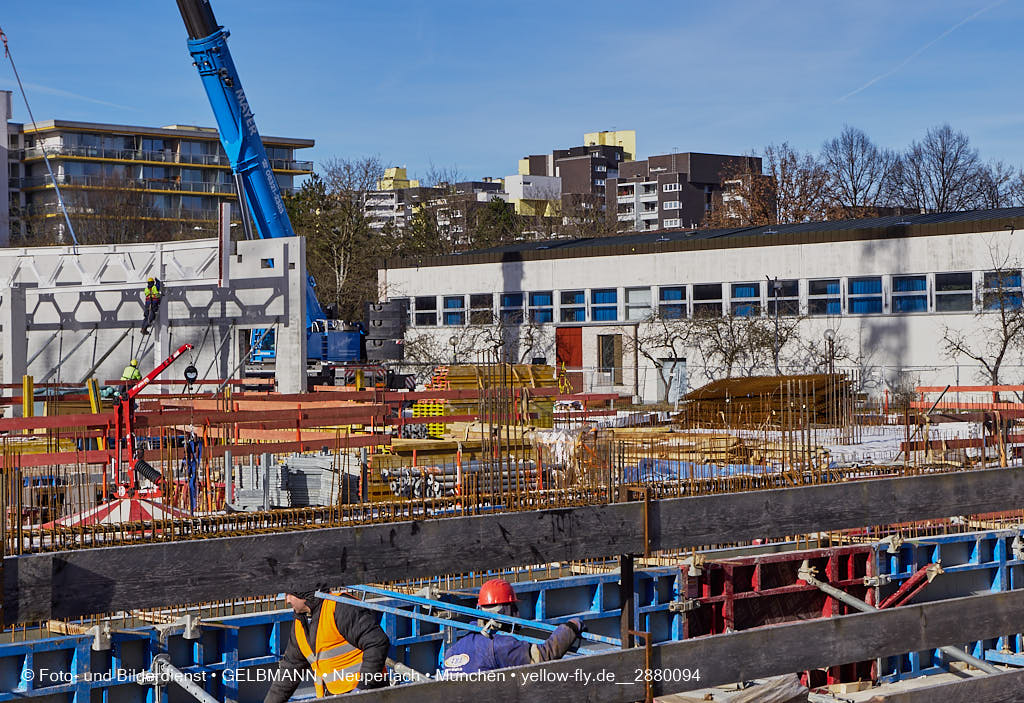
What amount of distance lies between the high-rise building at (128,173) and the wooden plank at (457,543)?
3216 inches

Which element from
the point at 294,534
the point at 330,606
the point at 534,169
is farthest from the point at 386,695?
the point at 534,169

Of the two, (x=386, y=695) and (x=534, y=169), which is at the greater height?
(x=534, y=169)

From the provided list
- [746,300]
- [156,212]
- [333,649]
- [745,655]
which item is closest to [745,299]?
[746,300]

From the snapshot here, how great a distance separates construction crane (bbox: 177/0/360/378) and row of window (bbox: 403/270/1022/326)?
A: 11.1 metres

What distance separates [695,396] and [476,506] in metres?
24.7

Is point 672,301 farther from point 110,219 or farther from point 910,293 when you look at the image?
point 110,219

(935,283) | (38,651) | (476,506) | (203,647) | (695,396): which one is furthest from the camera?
(935,283)

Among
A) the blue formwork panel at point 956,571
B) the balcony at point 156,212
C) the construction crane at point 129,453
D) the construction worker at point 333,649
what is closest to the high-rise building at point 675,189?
the balcony at point 156,212

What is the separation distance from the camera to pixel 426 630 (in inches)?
516

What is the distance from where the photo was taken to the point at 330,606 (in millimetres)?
8617

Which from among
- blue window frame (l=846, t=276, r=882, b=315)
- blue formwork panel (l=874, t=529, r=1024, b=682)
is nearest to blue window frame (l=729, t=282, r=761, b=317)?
blue window frame (l=846, t=276, r=882, b=315)

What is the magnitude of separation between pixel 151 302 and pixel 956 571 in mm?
26669

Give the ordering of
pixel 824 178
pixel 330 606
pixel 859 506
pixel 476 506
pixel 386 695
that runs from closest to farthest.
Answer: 1. pixel 386 695
2. pixel 476 506
3. pixel 859 506
4. pixel 330 606
5. pixel 824 178

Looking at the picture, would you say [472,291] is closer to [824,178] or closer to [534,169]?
Result: [824,178]
